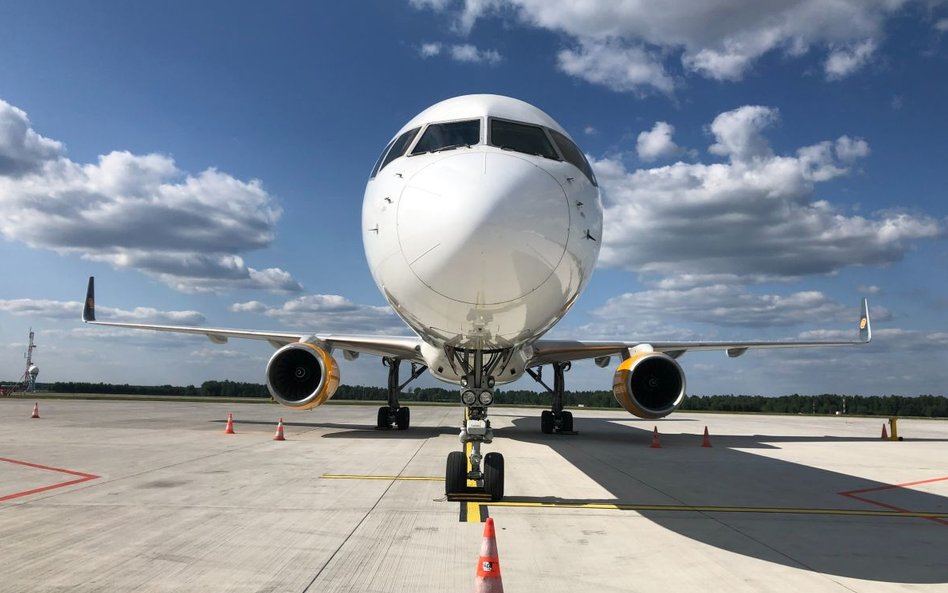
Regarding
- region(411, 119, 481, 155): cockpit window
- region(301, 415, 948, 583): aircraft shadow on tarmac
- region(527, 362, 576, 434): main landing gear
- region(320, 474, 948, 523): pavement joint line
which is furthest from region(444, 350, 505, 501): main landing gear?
region(527, 362, 576, 434): main landing gear

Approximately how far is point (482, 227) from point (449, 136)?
1.38 meters

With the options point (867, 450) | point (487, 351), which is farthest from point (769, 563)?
point (867, 450)

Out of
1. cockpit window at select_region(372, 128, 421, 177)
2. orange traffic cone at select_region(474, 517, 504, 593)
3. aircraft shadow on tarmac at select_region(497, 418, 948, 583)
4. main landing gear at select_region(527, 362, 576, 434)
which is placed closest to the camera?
orange traffic cone at select_region(474, 517, 504, 593)

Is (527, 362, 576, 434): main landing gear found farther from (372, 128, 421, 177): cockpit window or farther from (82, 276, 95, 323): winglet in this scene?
(82, 276, 95, 323): winglet

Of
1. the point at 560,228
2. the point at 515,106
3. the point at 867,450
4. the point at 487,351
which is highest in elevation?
the point at 515,106

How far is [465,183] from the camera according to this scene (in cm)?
485

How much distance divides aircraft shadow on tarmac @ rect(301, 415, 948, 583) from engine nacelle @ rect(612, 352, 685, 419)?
2.91 feet

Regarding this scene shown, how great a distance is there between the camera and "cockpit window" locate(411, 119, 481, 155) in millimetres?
5488

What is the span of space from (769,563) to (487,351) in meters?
3.43

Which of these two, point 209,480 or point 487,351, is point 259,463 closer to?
point 209,480

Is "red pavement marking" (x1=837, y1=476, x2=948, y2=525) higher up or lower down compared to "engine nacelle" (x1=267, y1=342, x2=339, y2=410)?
lower down

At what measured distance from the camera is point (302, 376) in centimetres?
1225

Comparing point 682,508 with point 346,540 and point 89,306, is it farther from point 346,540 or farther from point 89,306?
point 89,306

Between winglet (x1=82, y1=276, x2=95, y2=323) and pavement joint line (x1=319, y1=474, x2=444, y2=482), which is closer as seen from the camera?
pavement joint line (x1=319, y1=474, x2=444, y2=482)
